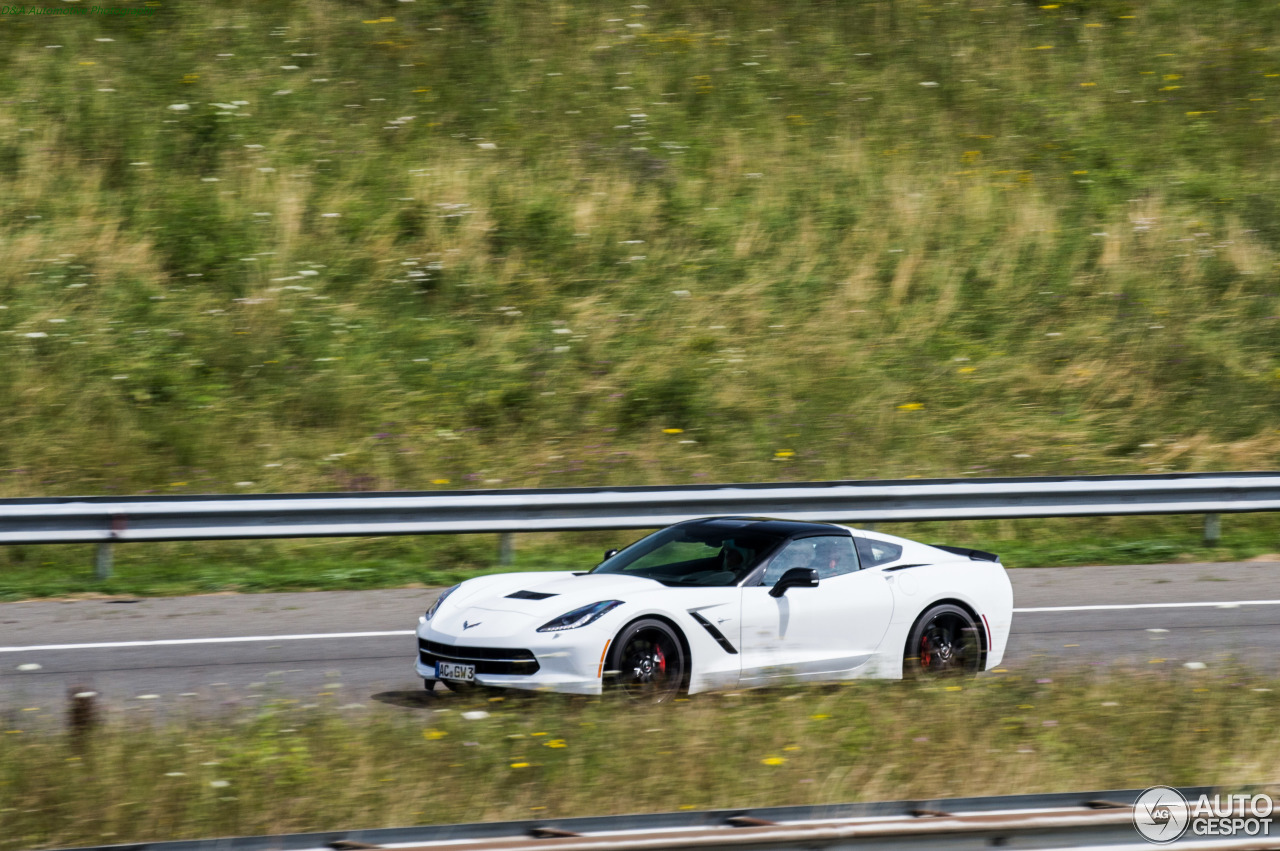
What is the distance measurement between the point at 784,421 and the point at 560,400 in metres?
2.63

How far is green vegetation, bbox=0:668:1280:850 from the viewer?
209 inches

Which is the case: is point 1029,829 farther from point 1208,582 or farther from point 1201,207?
point 1201,207

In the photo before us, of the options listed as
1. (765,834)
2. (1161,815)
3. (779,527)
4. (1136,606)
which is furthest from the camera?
(1136,606)

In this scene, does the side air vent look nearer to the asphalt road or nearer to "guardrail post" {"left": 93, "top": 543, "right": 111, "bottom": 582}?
the asphalt road

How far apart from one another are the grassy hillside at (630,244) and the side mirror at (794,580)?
6189mm

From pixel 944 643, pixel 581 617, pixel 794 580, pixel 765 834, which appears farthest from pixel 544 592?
pixel 765 834

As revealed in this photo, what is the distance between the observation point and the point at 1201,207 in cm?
1859

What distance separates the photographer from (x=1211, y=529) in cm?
1283

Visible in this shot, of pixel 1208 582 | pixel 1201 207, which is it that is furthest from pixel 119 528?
pixel 1201 207

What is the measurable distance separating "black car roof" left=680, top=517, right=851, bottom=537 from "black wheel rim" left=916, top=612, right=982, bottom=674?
831 mm

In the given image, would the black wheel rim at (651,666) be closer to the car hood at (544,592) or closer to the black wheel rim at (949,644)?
the car hood at (544,592)

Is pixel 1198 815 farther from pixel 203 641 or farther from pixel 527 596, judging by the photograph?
pixel 203 641

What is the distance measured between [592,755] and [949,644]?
318 cm

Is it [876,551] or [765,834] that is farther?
[876,551]
